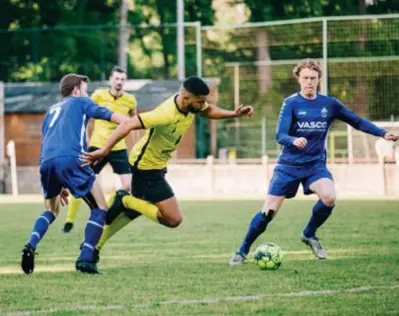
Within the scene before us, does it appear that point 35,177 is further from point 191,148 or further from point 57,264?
point 57,264

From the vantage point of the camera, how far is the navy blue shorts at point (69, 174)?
10258mm

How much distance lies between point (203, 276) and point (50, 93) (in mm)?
28570

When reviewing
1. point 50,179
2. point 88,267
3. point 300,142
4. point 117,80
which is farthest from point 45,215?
point 117,80

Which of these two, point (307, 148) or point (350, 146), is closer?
point (307, 148)

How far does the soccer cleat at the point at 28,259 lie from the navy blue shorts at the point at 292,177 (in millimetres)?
2444

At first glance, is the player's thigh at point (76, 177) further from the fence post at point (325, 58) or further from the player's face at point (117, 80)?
the fence post at point (325, 58)

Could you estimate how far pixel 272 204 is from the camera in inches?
438

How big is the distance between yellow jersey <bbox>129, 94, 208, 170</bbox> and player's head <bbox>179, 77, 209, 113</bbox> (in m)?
0.12

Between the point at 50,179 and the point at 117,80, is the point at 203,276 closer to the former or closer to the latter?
the point at 50,179

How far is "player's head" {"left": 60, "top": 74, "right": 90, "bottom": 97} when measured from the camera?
1051 centimetres

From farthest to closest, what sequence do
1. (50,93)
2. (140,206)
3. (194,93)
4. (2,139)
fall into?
(50,93) < (2,139) < (140,206) < (194,93)

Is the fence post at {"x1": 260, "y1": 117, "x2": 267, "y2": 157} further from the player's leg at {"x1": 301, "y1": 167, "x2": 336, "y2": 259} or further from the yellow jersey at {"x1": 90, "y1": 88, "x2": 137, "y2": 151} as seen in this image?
the player's leg at {"x1": 301, "y1": 167, "x2": 336, "y2": 259}

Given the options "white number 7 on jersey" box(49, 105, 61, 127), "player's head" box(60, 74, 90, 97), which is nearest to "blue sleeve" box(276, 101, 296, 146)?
"player's head" box(60, 74, 90, 97)

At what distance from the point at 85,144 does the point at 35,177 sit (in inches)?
891
